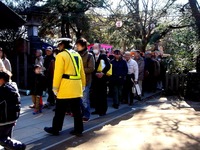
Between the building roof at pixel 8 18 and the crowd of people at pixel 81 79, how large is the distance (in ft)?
2.81

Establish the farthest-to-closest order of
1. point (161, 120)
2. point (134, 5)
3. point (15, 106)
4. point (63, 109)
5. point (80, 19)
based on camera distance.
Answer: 1. point (80, 19)
2. point (134, 5)
3. point (161, 120)
4. point (63, 109)
5. point (15, 106)

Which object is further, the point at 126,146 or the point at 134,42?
the point at 134,42

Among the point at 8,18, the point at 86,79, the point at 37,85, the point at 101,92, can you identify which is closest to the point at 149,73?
the point at 101,92

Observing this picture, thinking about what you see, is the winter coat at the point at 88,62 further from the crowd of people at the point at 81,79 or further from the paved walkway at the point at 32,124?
the paved walkway at the point at 32,124

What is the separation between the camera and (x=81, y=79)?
5363 mm

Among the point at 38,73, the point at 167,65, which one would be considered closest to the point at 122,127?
the point at 38,73

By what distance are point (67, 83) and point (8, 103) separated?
1306 millimetres

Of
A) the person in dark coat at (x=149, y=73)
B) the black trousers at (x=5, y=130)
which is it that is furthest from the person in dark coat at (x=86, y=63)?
the person in dark coat at (x=149, y=73)

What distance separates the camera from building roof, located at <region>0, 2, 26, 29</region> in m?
5.15

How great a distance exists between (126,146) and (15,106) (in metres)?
1.95

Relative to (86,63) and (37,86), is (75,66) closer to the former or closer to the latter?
(86,63)

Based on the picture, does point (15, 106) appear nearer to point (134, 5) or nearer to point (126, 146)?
point (126, 146)

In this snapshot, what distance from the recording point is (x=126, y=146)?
4664 millimetres

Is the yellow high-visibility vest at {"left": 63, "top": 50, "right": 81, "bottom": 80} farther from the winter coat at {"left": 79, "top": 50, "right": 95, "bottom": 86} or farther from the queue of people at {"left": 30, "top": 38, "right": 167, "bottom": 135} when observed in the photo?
the winter coat at {"left": 79, "top": 50, "right": 95, "bottom": 86}
